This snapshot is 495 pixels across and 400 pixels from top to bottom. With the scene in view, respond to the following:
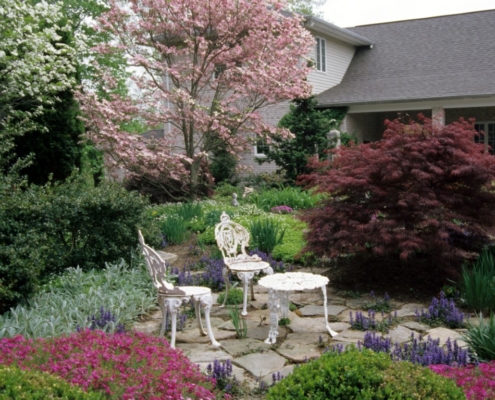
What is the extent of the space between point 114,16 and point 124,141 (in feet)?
9.98

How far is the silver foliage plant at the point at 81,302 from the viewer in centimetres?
462

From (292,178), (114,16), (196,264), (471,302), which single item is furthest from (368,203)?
(292,178)

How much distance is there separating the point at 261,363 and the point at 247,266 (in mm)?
1735

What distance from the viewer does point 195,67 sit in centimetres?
1255

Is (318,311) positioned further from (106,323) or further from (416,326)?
(106,323)


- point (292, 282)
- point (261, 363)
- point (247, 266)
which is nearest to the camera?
point (261, 363)

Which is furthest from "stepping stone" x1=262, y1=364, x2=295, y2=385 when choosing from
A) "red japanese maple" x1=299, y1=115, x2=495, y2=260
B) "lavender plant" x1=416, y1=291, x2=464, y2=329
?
"red japanese maple" x1=299, y1=115, x2=495, y2=260

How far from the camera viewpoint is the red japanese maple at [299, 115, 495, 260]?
19.9ft

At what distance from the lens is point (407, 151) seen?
6.34 metres

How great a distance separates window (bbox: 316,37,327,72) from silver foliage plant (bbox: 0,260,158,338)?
15204mm

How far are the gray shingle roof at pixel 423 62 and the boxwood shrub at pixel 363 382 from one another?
16.2 meters

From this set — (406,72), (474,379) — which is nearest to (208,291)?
(474,379)

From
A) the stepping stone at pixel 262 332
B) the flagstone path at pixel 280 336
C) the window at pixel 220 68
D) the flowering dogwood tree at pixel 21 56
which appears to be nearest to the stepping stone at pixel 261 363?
the flagstone path at pixel 280 336

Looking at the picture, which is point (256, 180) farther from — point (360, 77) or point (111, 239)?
point (111, 239)
